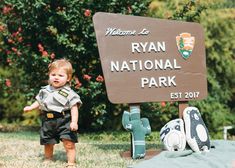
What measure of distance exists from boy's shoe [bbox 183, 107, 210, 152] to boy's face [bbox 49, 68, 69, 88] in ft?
5.27

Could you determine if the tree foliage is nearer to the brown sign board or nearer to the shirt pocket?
the brown sign board

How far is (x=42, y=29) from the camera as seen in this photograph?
880 centimetres

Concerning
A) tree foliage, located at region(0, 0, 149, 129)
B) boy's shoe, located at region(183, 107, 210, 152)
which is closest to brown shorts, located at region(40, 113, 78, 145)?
boy's shoe, located at region(183, 107, 210, 152)

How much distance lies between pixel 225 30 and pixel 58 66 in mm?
7561

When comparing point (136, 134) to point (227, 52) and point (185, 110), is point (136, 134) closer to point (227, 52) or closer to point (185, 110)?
point (185, 110)

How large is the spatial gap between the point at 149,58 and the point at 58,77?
1468 mm

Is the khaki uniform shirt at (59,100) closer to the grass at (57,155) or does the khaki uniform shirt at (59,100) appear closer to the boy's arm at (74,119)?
the boy's arm at (74,119)

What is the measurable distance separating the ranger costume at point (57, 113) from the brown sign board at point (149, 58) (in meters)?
0.93

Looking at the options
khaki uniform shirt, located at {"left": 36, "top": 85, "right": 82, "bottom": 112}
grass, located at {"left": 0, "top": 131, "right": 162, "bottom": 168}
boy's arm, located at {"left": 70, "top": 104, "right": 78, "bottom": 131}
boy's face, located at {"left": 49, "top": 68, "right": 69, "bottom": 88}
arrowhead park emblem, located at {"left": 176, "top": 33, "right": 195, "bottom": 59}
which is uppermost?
arrowhead park emblem, located at {"left": 176, "top": 33, "right": 195, "bottom": 59}

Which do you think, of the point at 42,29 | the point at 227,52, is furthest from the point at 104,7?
the point at 227,52

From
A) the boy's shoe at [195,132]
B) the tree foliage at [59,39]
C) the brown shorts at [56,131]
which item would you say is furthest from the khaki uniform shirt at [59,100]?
the tree foliage at [59,39]

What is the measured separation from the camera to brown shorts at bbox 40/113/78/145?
514 cm

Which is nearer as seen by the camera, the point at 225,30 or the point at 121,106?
the point at 121,106

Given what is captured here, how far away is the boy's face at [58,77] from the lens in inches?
204
